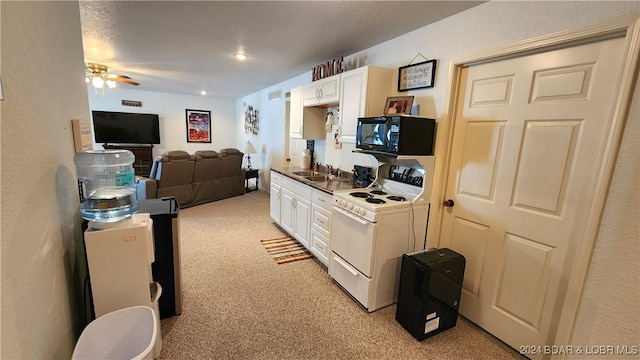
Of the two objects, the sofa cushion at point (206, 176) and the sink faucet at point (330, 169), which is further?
the sofa cushion at point (206, 176)

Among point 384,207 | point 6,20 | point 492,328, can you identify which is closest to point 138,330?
point 6,20

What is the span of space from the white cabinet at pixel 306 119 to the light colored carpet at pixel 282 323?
177cm

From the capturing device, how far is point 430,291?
6.02ft

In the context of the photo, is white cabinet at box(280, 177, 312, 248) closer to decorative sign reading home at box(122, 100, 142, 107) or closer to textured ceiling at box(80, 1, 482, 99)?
textured ceiling at box(80, 1, 482, 99)

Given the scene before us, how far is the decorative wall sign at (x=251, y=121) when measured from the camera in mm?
6535

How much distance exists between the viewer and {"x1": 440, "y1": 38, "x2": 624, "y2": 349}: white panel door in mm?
1464

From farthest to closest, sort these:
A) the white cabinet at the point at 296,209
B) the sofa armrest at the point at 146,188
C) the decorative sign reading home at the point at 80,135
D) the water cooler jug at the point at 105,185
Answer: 1. the sofa armrest at the point at 146,188
2. the white cabinet at the point at 296,209
3. the decorative sign reading home at the point at 80,135
4. the water cooler jug at the point at 105,185

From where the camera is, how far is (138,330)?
1.42 metres

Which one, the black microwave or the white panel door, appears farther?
the black microwave

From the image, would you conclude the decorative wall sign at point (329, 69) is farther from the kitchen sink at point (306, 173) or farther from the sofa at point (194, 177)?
the sofa at point (194, 177)

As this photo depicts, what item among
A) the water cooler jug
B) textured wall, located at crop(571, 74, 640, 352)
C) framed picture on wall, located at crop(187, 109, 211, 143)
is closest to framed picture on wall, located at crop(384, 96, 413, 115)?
textured wall, located at crop(571, 74, 640, 352)

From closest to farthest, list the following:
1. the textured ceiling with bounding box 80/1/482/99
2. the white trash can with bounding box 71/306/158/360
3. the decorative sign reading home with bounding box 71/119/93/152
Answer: the white trash can with bounding box 71/306/158/360, the decorative sign reading home with bounding box 71/119/93/152, the textured ceiling with bounding box 80/1/482/99

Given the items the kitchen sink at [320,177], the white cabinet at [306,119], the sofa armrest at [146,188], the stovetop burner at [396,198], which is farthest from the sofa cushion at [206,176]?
the stovetop burner at [396,198]

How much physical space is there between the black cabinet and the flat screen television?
5.68 m
